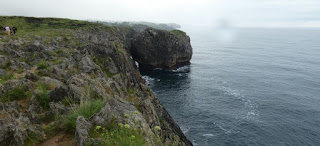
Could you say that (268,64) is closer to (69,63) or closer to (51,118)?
(69,63)

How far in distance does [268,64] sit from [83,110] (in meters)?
106

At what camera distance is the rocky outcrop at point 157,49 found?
306 feet

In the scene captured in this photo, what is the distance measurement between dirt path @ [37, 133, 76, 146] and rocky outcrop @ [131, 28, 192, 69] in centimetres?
8633

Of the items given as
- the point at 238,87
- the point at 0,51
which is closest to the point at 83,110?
the point at 0,51

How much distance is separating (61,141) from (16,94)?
5.81 meters

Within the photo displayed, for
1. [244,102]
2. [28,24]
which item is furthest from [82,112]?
[28,24]

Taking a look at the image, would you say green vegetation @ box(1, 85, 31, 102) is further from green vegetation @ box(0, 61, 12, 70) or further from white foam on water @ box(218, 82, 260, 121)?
white foam on water @ box(218, 82, 260, 121)

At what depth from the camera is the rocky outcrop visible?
3676 inches

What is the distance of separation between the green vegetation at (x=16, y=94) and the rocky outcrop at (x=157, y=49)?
83.0 meters

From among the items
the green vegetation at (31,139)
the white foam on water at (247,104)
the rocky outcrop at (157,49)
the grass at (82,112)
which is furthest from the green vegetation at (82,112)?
the rocky outcrop at (157,49)

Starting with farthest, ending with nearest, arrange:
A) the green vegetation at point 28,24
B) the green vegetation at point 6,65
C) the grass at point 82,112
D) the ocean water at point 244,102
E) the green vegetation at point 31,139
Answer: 1. the green vegetation at point 28,24
2. the ocean water at point 244,102
3. the green vegetation at point 6,65
4. the grass at point 82,112
5. the green vegetation at point 31,139

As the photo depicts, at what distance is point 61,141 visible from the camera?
696 cm

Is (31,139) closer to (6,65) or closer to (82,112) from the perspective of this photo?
(82,112)

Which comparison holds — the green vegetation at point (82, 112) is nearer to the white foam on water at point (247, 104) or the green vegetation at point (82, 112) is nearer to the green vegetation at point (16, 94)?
the green vegetation at point (16, 94)
